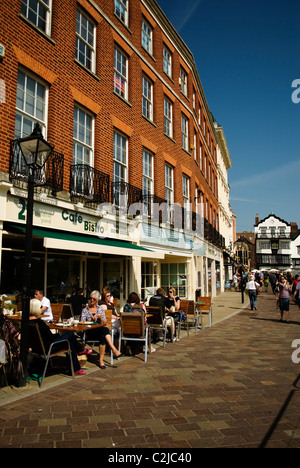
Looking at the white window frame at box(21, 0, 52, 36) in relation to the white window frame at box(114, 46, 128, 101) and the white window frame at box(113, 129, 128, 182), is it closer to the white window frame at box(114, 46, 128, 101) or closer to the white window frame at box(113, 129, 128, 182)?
the white window frame at box(114, 46, 128, 101)

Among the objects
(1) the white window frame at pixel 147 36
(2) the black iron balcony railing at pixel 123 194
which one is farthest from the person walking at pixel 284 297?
(1) the white window frame at pixel 147 36

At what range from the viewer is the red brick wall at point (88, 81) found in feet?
25.7

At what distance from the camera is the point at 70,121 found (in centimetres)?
964

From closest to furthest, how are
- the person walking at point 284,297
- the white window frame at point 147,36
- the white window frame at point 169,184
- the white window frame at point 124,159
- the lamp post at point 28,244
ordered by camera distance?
1. the lamp post at point 28,244
2. the white window frame at point 124,159
3. the person walking at point 284,297
4. the white window frame at point 147,36
5. the white window frame at point 169,184

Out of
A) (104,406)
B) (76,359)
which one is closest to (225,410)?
(104,406)

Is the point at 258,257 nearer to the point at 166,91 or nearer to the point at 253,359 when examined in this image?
the point at 166,91

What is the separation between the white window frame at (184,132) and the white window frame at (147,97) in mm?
3958

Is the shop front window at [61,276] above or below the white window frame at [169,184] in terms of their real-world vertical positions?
below

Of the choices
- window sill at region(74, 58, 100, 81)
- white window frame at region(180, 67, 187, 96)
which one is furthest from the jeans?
window sill at region(74, 58, 100, 81)

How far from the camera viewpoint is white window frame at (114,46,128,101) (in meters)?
12.5

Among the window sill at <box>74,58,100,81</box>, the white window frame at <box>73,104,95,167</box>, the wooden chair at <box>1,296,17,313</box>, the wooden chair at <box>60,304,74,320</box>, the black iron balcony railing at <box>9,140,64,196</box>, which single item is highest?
the window sill at <box>74,58,100,81</box>

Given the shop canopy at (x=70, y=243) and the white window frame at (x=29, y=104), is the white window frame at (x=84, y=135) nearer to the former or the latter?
the white window frame at (x=29, y=104)

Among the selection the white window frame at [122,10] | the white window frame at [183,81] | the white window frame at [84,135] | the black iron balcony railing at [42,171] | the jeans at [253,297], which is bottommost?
the jeans at [253,297]

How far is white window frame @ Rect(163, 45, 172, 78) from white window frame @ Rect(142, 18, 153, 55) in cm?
161
